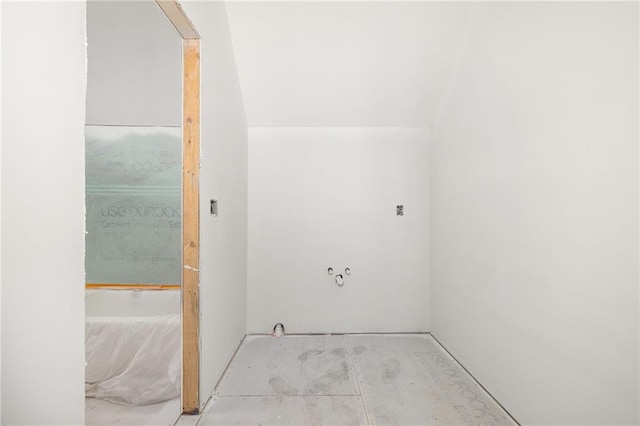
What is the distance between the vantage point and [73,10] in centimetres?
80

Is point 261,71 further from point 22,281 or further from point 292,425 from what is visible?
point 292,425

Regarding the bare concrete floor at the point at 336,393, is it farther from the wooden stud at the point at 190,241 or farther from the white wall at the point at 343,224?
the white wall at the point at 343,224

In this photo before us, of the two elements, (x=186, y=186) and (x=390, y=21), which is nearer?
(x=186, y=186)

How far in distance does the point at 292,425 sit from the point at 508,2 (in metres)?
2.52

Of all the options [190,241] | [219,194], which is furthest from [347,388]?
[219,194]

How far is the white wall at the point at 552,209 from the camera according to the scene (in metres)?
1.16

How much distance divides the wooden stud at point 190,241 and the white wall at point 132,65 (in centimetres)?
66

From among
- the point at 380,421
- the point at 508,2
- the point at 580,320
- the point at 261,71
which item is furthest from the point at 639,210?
the point at 261,71

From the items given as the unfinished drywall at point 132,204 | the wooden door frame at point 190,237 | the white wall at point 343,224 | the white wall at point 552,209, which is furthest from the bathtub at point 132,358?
the white wall at point 552,209

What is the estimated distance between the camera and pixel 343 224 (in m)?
3.03

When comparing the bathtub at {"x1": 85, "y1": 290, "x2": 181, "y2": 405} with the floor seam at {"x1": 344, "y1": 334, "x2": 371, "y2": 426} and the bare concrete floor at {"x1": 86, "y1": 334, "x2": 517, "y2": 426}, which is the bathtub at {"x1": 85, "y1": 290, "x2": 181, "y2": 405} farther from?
the floor seam at {"x1": 344, "y1": 334, "x2": 371, "y2": 426}

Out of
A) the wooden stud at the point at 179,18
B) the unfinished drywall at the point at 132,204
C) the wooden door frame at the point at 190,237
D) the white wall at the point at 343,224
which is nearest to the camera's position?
the wooden stud at the point at 179,18

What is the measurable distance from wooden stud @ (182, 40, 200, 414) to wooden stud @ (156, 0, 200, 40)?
9 centimetres

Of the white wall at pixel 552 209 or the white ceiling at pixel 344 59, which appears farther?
the white ceiling at pixel 344 59
